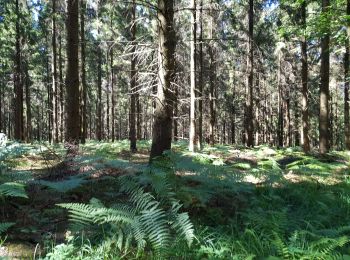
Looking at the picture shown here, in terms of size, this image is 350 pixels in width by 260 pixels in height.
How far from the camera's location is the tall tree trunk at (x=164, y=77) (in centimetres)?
736

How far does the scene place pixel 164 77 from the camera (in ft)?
24.2

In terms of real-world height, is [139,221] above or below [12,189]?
below

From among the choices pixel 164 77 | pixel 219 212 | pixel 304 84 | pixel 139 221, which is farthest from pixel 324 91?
pixel 139 221

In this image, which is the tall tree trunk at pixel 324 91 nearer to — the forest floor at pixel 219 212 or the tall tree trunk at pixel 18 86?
the forest floor at pixel 219 212

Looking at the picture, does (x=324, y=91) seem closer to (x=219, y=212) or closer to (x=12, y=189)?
(x=219, y=212)

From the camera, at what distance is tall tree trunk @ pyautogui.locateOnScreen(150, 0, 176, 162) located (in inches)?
290

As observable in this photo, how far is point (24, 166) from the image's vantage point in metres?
9.76

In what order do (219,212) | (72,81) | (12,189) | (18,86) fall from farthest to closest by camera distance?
1. (18,86)
2. (72,81)
3. (219,212)
4. (12,189)

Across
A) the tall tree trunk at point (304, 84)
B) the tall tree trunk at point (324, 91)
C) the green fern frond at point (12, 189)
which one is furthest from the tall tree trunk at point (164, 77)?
the tall tree trunk at point (304, 84)

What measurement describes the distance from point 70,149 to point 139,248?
5.72 m

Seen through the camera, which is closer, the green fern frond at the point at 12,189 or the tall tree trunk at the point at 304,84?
the green fern frond at the point at 12,189

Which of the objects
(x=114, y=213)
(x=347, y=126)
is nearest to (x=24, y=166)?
(x=114, y=213)

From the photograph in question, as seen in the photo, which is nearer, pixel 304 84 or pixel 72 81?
pixel 72 81

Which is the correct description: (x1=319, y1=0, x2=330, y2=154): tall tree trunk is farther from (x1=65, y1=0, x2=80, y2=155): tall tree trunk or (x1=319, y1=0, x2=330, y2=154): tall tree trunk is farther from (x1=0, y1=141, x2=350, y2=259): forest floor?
(x1=65, y1=0, x2=80, y2=155): tall tree trunk
